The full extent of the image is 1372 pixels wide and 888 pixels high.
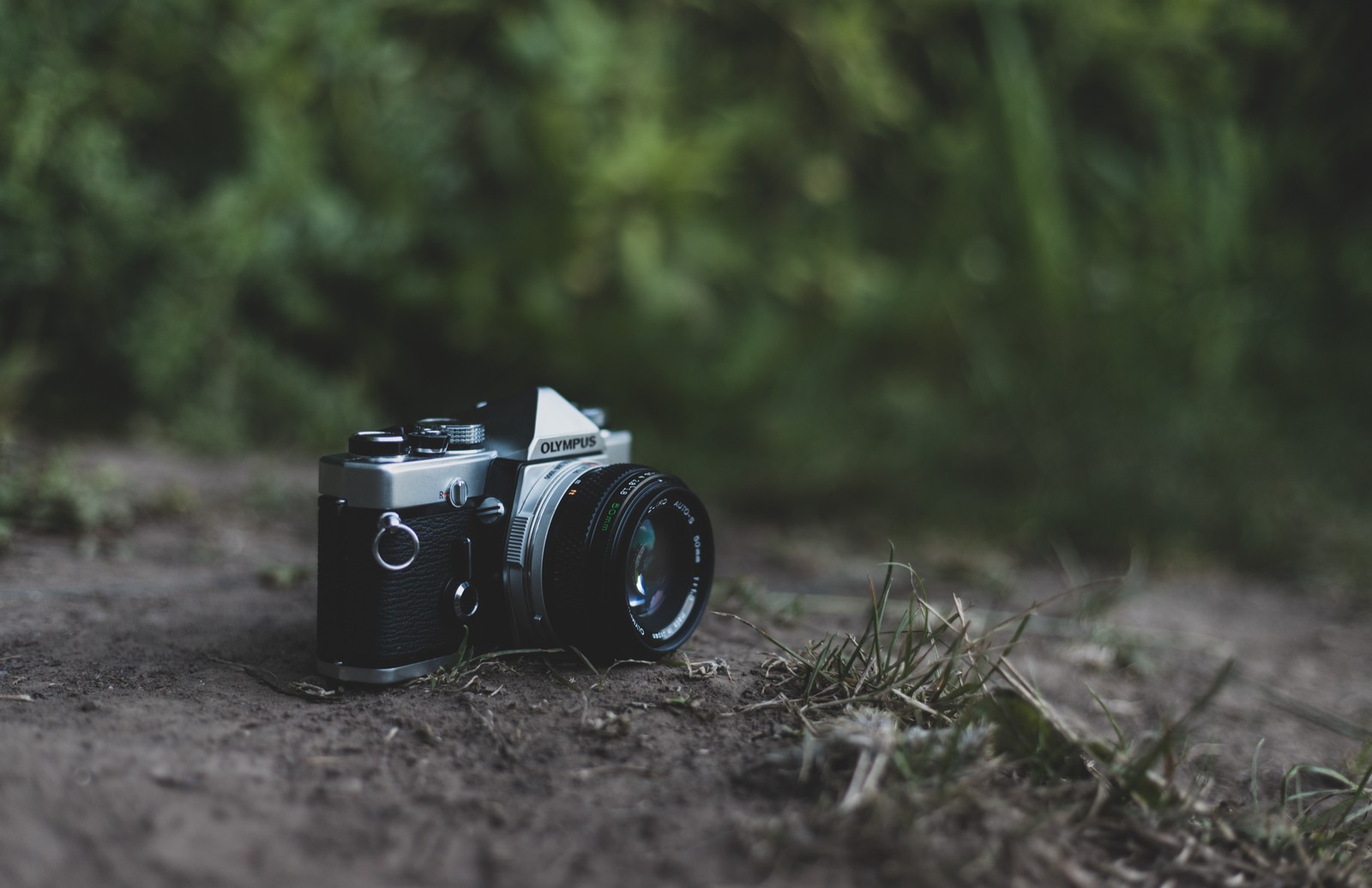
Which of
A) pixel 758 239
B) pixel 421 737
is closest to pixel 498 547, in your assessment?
pixel 421 737

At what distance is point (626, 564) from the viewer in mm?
1481

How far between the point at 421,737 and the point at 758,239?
2.96 m

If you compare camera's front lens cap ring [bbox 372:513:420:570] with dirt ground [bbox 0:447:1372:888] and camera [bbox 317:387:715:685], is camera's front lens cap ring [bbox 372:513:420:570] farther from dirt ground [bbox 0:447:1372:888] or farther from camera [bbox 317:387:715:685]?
dirt ground [bbox 0:447:1372:888]

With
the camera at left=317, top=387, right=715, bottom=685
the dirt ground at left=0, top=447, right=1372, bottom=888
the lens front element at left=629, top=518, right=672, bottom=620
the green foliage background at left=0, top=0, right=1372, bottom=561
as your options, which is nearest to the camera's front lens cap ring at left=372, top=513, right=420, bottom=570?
the camera at left=317, top=387, right=715, bottom=685

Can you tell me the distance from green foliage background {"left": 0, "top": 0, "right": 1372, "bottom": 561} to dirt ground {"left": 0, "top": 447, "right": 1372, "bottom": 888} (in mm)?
824

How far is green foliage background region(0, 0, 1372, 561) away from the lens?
3.04 meters

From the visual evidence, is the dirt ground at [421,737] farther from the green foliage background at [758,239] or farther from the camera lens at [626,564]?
the green foliage background at [758,239]

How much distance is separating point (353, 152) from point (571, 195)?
27.3 inches

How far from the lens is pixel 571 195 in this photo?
3.47m

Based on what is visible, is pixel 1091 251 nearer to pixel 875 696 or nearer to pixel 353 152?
pixel 353 152

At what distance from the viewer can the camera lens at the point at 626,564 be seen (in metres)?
1.48

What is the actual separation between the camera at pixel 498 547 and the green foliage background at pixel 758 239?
1.68 meters

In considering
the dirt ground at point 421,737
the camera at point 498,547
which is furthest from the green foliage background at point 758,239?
the camera at point 498,547

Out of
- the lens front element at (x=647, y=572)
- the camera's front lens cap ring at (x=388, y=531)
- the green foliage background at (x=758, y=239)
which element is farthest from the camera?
the green foliage background at (x=758, y=239)
